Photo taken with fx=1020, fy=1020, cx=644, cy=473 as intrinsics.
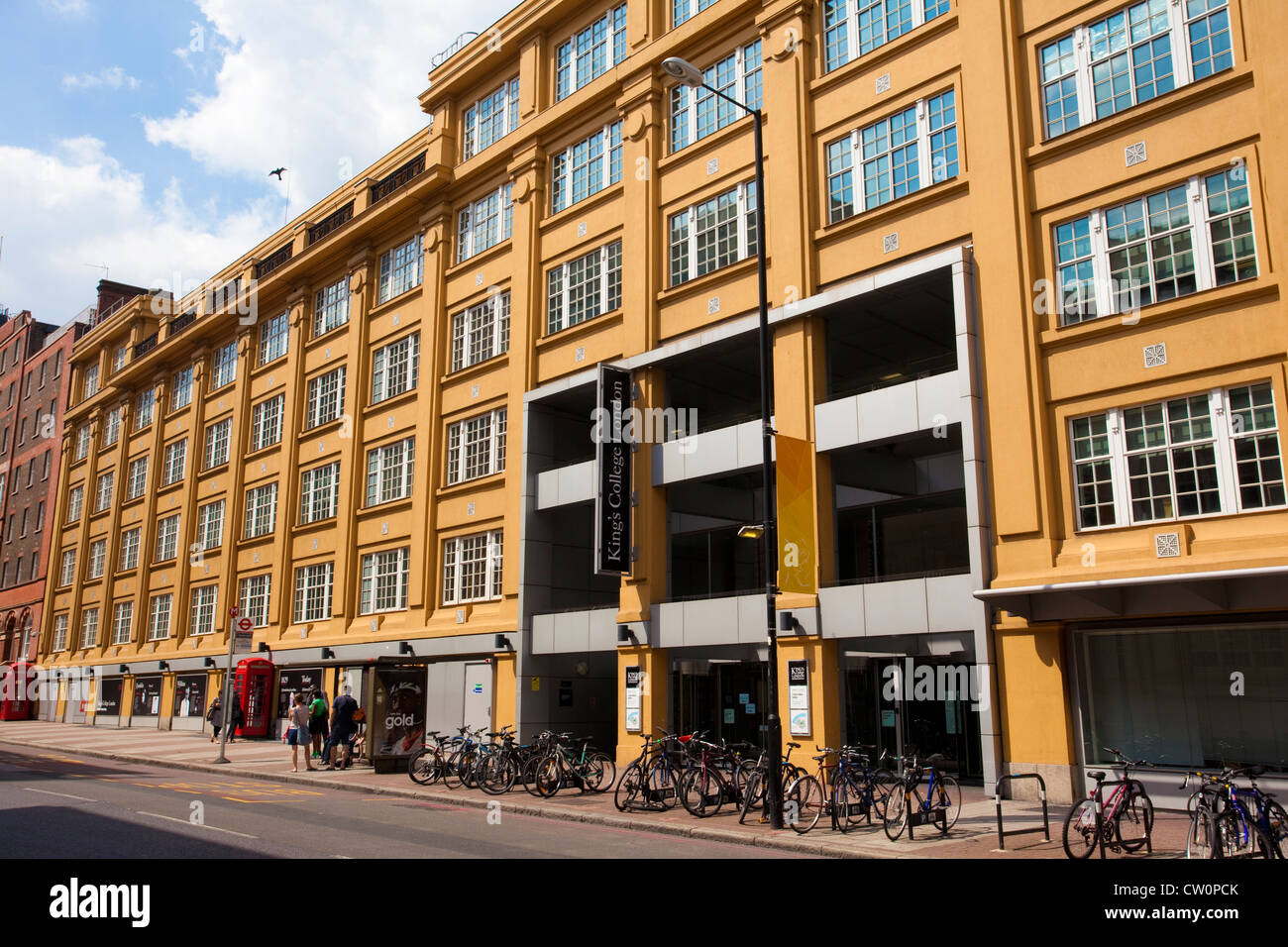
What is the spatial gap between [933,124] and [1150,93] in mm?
4332

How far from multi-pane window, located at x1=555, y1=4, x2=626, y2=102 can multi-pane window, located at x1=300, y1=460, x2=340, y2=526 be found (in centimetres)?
1618

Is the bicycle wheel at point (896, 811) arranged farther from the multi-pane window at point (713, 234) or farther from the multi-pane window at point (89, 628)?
the multi-pane window at point (89, 628)

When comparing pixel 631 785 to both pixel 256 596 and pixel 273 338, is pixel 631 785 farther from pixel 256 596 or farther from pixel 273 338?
pixel 273 338

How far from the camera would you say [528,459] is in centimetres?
2897

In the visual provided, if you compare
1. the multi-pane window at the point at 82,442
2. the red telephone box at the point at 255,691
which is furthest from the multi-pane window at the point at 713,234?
the multi-pane window at the point at 82,442

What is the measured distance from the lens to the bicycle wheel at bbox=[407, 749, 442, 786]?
21234 millimetres

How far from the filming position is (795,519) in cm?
1905

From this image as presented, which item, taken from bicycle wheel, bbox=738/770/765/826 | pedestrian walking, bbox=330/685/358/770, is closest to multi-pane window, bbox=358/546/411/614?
pedestrian walking, bbox=330/685/358/770

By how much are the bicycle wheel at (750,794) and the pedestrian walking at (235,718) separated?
25285 millimetres

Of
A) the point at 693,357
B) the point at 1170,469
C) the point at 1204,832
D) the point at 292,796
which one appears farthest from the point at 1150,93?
the point at 292,796

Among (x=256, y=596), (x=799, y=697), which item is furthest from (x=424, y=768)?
(x=256, y=596)

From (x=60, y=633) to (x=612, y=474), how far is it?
153 feet

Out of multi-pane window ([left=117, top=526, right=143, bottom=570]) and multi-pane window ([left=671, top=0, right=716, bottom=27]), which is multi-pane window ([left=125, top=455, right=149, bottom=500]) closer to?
multi-pane window ([left=117, top=526, right=143, bottom=570])

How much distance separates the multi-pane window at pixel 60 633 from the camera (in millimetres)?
56781
